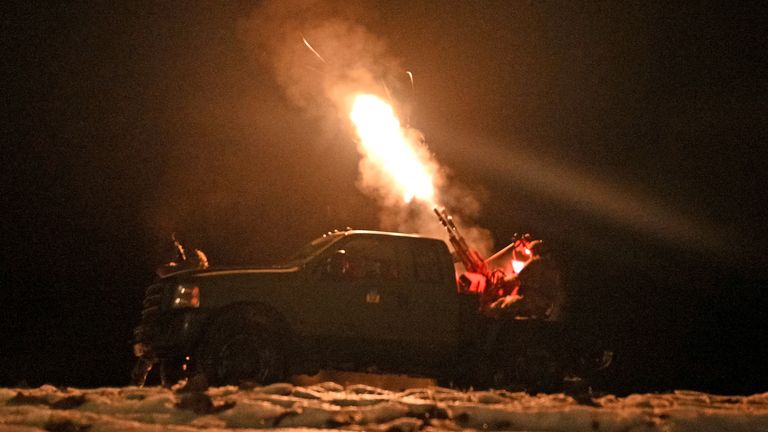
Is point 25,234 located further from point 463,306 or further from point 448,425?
point 448,425

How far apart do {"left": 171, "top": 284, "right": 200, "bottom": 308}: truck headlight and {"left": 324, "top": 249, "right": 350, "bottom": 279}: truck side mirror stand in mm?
1475

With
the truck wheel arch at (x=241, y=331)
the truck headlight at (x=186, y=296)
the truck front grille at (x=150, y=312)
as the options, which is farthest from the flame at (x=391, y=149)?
the truck headlight at (x=186, y=296)

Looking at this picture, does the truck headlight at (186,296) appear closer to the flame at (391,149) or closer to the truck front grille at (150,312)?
the truck front grille at (150,312)

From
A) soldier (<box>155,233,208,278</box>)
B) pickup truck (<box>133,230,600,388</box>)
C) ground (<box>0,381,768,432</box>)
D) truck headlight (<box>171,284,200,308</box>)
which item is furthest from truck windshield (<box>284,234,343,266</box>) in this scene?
ground (<box>0,381,768,432</box>)

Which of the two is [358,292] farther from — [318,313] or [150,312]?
[150,312]

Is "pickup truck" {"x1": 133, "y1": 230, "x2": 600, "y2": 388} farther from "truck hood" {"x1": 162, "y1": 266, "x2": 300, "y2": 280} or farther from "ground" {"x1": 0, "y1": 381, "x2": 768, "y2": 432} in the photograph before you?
"ground" {"x1": 0, "y1": 381, "x2": 768, "y2": 432}

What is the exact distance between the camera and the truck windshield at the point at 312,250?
35.2ft

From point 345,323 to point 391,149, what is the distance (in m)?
4.75

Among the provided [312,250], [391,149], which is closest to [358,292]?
[312,250]

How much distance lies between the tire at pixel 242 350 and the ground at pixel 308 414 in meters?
1.21

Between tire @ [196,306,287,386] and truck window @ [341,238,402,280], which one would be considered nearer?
tire @ [196,306,287,386]

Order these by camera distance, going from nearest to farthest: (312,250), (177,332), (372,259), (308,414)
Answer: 1. (308,414)
2. (177,332)
3. (372,259)
4. (312,250)

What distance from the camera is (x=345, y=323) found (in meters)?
10.4

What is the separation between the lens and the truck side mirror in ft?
34.5
